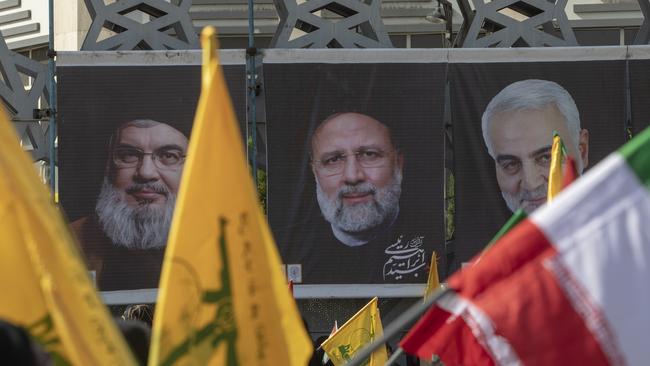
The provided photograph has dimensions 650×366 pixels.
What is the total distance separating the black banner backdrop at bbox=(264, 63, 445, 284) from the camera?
13.2 m

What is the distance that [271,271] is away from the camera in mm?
3156

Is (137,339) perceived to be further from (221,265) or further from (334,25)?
(334,25)

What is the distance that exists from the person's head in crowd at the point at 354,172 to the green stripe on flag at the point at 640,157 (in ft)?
33.6

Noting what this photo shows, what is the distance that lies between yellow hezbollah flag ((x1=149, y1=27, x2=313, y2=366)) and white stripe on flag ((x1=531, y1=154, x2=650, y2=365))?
0.63 meters

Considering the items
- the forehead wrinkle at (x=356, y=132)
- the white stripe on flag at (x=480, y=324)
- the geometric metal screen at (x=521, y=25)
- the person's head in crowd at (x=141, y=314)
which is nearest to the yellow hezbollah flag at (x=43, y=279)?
the white stripe on flag at (x=480, y=324)

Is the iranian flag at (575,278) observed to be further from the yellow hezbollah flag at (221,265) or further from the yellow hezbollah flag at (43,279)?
the yellow hezbollah flag at (43,279)

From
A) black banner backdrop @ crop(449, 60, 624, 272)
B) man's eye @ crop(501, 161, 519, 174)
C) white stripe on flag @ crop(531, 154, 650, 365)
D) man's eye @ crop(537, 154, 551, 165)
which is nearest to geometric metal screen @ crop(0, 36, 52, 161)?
black banner backdrop @ crop(449, 60, 624, 272)

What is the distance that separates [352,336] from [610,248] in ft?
18.9

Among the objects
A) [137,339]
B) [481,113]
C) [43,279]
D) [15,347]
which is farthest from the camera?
[481,113]

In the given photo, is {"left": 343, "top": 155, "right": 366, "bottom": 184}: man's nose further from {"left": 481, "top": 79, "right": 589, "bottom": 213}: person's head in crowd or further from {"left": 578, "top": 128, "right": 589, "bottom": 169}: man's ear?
{"left": 578, "top": 128, "right": 589, "bottom": 169}: man's ear

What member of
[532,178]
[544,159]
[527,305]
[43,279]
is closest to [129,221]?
[532,178]

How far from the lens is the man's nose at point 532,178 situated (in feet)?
43.2

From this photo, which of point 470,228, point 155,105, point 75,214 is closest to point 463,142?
point 470,228

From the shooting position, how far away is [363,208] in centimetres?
1330
